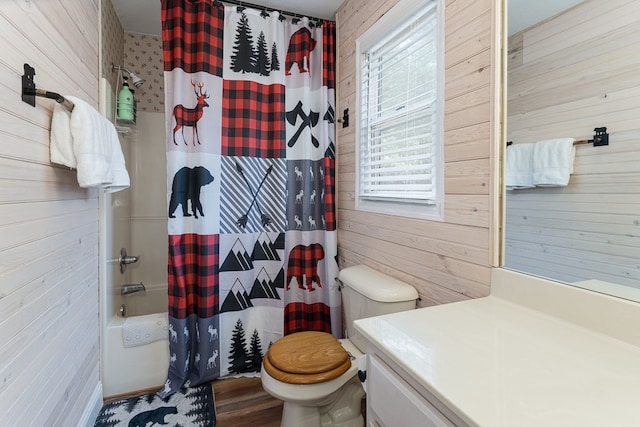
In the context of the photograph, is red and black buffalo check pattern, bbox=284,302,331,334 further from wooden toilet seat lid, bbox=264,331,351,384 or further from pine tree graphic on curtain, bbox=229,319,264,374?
wooden toilet seat lid, bbox=264,331,351,384

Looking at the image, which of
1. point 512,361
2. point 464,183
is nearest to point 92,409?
point 512,361

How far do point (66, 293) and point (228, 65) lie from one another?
1482mm

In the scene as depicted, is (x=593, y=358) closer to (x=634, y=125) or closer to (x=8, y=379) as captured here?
(x=634, y=125)

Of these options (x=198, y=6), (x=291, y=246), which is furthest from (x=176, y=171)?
(x=198, y=6)

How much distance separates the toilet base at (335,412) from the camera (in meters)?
1.36

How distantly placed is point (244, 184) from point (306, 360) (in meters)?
1.11

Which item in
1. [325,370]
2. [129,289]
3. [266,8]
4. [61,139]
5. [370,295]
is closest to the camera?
[61,139]

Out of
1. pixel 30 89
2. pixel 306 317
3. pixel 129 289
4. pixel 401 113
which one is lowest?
pixel 306 317

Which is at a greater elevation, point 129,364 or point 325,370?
point 325,370

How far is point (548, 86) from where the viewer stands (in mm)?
964

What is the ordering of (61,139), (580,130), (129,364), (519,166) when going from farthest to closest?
(129,364)
(61,139)
(519,166)
(580,130)

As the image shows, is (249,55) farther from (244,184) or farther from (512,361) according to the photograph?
(512,361)

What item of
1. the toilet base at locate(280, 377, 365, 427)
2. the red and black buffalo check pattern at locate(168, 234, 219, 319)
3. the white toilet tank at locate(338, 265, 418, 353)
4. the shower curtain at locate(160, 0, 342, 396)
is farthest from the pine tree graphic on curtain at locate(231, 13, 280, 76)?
the toilet base at locate(280, 377, 365, 427)

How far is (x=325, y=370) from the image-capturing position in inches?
51.8
